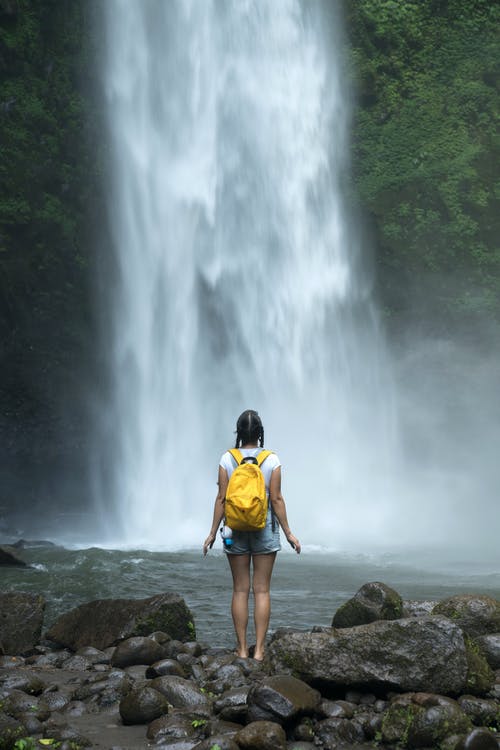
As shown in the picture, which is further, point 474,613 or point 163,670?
point 474,613

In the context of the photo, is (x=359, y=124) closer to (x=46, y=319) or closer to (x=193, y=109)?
(x=193, y=109)

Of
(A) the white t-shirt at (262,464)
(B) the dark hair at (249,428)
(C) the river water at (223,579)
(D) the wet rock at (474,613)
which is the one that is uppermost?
(B) the dark hair at (249,428)

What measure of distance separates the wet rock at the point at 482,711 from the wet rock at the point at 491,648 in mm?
821

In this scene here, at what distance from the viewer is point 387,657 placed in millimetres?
3727

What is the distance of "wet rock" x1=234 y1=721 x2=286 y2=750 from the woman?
1391 millimetres

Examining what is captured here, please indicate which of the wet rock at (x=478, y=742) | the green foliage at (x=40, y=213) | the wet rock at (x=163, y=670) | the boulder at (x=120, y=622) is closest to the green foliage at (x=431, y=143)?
the green foliage at (x=40, y=213)

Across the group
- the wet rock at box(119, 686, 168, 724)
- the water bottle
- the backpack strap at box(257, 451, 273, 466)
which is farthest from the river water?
the wet rock at box(119, 686, 168, 724)

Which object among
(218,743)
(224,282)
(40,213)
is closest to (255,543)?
(218,743)

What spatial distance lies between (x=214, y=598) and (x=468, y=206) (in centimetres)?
1766

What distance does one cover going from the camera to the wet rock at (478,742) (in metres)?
3.00

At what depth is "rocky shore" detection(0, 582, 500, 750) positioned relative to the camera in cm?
328

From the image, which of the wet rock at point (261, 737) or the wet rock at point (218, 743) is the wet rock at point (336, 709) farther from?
the wet rock at point (218, 743)

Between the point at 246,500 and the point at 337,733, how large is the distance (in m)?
1.39

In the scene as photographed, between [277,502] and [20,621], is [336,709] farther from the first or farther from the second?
[20,621]
